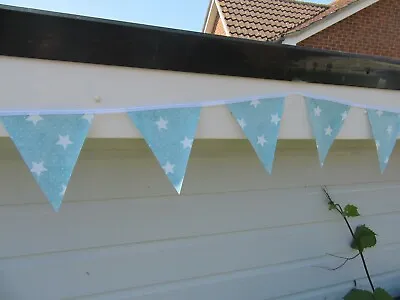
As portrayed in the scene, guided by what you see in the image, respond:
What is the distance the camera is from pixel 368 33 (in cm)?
933

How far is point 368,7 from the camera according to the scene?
365 inches

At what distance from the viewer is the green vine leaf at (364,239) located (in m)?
2.09

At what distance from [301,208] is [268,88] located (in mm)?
856

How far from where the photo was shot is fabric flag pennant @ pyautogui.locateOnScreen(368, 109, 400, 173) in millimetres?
1646

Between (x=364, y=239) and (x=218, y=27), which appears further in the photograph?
(x=218, y=27)

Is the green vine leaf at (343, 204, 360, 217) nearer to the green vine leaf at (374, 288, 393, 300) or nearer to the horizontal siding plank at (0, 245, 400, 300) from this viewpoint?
the horizontal siding plank at (0, 245, 400, 300)

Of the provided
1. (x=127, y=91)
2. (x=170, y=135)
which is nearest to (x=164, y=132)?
(x=170, y=135)

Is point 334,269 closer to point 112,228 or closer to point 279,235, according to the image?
point 279,235

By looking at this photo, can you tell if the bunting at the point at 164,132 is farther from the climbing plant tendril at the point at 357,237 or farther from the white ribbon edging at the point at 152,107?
the climbing plant tendril at the point at 357,237

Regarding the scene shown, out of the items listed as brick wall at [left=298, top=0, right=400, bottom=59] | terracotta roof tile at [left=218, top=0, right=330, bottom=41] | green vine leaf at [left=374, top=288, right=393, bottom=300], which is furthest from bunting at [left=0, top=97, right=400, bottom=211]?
brick wall at [left=298, top=0, right=400, bottom=59]

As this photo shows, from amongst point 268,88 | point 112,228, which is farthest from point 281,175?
point 112,228

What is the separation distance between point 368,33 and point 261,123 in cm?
944

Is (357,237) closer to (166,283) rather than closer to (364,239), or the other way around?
(364,239)

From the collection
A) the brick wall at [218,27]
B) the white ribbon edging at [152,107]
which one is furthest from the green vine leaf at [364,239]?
the brick wall at [218,27]
